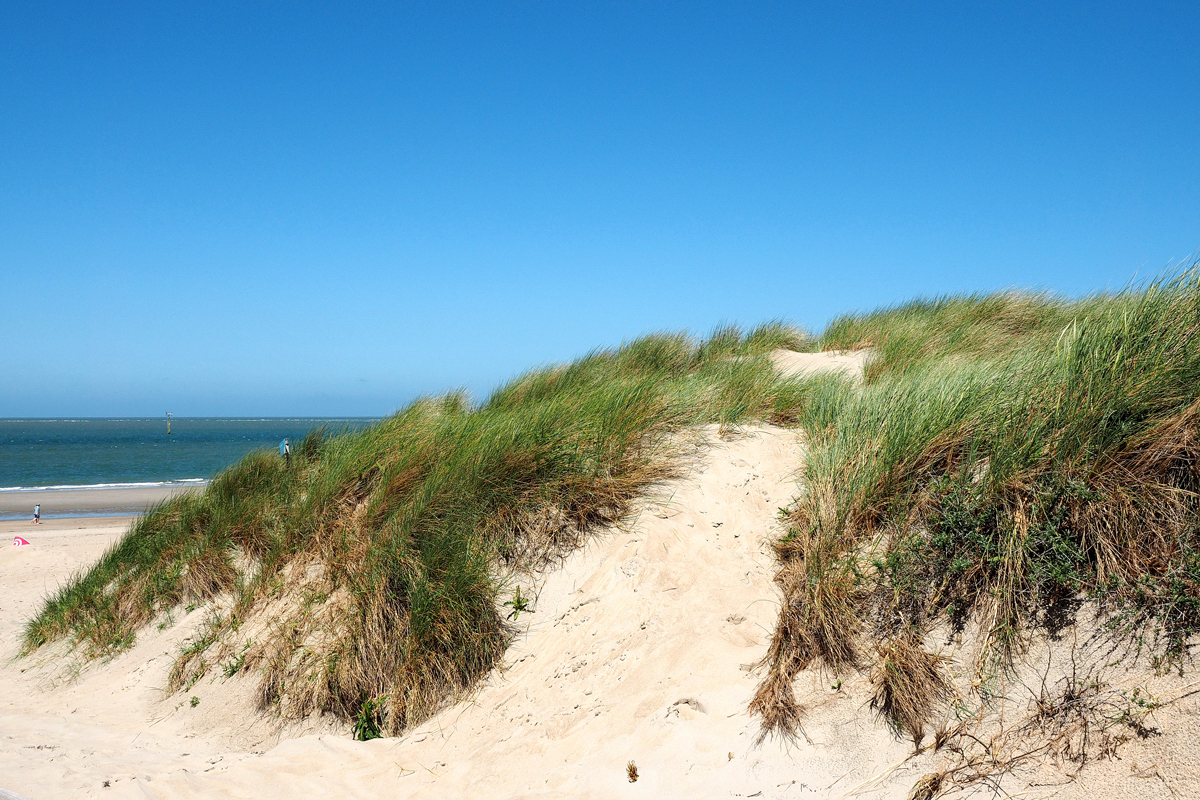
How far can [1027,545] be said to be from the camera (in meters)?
3.54

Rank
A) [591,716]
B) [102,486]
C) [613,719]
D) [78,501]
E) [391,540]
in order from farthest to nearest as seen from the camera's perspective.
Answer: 1. [102,486]
2. [78,501]
3. [391,540]
4. [591,716]
5. [613,719]

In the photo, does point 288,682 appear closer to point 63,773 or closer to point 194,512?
point 63,773

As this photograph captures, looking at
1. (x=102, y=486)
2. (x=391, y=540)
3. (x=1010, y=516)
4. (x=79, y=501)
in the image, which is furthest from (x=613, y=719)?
(x=102, y=486)

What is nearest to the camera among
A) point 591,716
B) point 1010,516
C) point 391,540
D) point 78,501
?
point 1010,516

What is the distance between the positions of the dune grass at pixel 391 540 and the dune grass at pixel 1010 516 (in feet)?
6.56

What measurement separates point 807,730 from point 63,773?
5002 millimetres

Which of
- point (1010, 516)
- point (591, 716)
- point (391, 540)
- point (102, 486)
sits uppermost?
point (1010, 516)

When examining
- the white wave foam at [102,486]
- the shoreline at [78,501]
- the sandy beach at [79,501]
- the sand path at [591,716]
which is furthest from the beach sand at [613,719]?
the white wave foam at [102,486]

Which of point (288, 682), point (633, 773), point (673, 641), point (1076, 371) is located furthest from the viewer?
point (288, 682)

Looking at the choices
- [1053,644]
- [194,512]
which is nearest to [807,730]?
[1053,644]

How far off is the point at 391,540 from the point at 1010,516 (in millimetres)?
4402

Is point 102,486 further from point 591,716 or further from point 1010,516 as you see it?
point 1010,516

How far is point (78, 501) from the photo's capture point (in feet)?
80.4

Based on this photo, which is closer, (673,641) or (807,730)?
(807,730)
